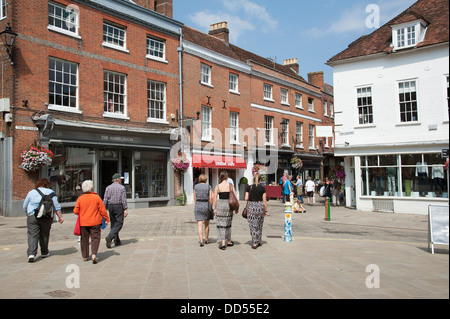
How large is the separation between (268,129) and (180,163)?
36.1 ft

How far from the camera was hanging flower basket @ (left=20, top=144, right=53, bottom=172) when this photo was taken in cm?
1443

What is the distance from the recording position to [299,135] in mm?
33562

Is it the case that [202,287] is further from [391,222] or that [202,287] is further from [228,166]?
[228,166]

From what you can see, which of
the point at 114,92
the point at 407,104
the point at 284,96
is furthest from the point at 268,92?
the point at 407,104

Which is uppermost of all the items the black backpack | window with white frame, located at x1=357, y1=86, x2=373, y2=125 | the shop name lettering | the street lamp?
the street lamp

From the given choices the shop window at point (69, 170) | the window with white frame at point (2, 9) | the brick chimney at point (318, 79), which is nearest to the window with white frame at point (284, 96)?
the brick chimney at point (318, 79)

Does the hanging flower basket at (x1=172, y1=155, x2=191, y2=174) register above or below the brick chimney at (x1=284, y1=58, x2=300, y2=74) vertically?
below

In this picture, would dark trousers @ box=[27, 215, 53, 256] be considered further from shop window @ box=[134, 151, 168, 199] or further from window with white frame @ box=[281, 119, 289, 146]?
window with white frame @ box=[281, 119, 289, 146]

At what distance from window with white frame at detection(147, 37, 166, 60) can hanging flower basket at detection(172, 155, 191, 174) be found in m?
5.66

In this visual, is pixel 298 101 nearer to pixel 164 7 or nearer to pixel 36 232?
pixel 164 7

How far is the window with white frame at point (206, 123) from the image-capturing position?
24.0m

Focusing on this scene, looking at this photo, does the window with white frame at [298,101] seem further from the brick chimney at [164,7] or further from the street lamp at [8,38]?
the street lamp at [8,38]

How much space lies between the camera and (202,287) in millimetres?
5664

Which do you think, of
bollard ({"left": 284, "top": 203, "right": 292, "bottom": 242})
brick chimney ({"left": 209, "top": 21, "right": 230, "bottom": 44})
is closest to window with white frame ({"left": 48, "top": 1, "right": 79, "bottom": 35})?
bollard ({"left": 284, "top": 203, "right": 292, "bottom": 242})
